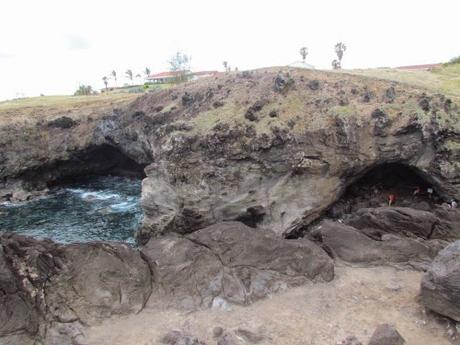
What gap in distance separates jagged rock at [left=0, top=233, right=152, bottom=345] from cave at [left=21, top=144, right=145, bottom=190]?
1368 inches

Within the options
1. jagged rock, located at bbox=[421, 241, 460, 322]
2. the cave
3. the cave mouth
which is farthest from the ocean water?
jagged rock, located at bbox=[421, 241, 460, 322]

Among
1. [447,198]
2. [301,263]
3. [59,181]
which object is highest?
[301,263]

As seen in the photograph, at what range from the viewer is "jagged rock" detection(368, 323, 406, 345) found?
504 inches

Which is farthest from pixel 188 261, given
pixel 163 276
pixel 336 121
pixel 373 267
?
pixel 336 121

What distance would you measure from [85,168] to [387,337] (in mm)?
45915

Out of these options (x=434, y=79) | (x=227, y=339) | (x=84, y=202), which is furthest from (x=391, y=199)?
(x=84, y=202)

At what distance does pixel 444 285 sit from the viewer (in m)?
13.8

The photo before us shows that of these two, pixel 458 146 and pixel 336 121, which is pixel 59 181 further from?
pixel 458 146

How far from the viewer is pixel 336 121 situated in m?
29.0

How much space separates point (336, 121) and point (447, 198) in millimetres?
8681

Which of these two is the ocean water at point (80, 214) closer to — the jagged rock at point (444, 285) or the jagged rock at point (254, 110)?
the jagged rock at point (254, 110)

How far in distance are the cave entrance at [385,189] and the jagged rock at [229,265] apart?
13.0 m

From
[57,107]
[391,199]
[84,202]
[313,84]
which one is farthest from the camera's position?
[57,107]

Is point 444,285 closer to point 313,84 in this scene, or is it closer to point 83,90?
point 313,84
